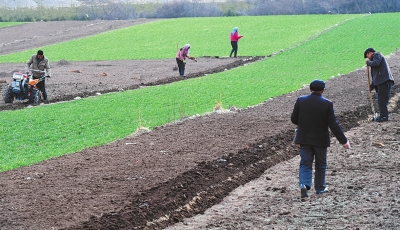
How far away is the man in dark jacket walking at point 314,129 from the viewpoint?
38.2ft

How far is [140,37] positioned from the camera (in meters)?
66.8

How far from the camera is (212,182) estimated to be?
520 inches

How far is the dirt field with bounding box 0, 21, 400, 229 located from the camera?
10.7 meters

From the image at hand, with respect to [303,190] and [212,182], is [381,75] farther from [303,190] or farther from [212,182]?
[303,190]

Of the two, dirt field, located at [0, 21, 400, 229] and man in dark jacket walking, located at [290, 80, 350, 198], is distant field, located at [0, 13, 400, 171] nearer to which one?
dirt field, located at [0, 21, 400, 229]

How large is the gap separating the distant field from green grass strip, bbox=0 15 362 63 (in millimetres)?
119

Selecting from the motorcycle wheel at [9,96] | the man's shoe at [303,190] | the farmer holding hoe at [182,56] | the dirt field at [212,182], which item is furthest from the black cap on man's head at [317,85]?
the farmer holding hoe at [182,56]

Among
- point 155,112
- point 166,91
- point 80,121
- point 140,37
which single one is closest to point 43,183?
point 80,121

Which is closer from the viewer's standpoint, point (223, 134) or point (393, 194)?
point (393, 194)

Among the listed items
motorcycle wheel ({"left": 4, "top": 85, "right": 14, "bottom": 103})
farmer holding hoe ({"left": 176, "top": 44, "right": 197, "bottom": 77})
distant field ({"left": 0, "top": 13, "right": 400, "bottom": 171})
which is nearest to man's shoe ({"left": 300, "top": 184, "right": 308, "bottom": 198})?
distant field ({"left": 0, "top": 13, "right": 400, "bottom": 171})

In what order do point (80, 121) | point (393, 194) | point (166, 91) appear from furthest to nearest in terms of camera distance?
point (166, 91)
point (80, 121)
point (393, 194)

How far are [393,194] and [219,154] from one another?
4.87 m

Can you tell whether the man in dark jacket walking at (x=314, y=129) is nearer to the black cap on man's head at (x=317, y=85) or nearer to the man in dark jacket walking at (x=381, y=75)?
the black cap on man's head at (x=317, y=85)

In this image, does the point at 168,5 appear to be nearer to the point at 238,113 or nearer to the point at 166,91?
the point at 166,91
